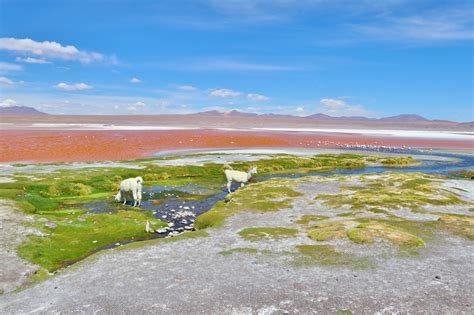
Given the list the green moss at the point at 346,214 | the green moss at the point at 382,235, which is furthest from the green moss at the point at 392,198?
the green moss at the point at 382,235

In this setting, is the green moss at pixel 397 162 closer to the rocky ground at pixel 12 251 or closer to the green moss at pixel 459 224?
the green moss at pixel 459 224

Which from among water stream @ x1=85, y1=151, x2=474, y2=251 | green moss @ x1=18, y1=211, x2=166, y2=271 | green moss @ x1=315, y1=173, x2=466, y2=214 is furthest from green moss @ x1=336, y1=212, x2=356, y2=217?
green moss @ x1=18, y1=211, x2=166, y2=271

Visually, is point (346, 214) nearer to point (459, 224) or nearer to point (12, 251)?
point (459, 224)

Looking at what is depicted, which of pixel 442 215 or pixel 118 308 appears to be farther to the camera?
pixel 442 215

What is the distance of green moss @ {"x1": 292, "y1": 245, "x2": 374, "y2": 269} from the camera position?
59.4 feet

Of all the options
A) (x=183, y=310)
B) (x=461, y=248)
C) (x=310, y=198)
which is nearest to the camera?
(x=183, y=310)

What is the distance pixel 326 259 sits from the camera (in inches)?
742

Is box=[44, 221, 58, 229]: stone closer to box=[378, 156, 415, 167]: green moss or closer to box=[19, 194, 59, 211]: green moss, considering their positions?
box=[19, 194, 59, 211]: green moss

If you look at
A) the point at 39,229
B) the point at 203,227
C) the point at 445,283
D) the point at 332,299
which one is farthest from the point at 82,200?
the point at 445,283

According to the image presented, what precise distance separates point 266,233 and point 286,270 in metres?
6.24

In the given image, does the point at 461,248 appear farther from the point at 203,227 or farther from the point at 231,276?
the point at 203,227

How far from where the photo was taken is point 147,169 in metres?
53.9

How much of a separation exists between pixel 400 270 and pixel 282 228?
355 inches

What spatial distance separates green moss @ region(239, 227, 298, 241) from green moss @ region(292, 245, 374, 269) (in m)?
2.64
